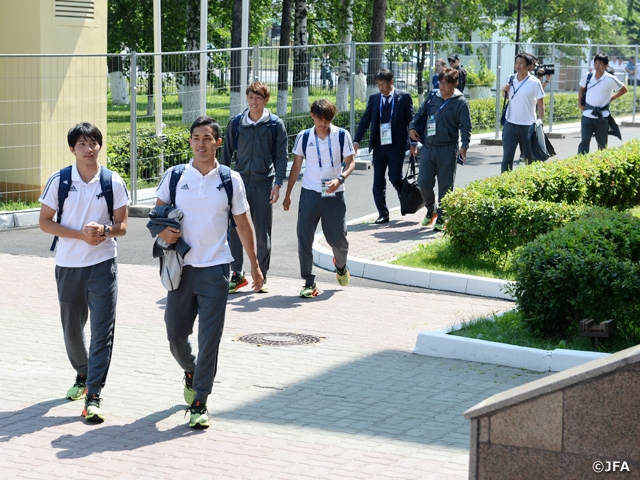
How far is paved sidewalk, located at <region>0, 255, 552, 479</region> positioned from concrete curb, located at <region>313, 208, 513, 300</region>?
0.82 ft

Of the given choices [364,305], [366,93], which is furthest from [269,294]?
[366,93]

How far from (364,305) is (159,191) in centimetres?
371

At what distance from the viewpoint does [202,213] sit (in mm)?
6215

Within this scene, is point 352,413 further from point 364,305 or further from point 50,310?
point 50,310

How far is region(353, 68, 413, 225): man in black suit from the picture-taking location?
1339cm

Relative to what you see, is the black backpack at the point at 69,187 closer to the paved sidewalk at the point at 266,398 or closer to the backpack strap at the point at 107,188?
the backpack strap at the point at 107,188

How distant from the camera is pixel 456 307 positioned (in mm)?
9594

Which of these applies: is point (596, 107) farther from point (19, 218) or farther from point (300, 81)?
point (19, 218)

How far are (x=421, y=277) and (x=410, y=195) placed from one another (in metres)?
2.92

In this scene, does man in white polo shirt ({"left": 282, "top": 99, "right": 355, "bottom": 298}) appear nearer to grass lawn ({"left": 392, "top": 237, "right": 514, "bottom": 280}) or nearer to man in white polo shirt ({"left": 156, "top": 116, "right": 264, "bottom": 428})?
grass lawn ({"left": 392, "top": 237, "right": 514, "bottom": 280})

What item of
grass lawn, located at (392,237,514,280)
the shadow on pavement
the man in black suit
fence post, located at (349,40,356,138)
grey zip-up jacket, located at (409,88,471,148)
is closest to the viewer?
the shadow on pavement

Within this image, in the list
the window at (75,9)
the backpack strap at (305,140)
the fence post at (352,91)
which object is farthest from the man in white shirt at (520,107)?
the window at (75,9)

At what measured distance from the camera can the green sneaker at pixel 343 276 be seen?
33.8 feet

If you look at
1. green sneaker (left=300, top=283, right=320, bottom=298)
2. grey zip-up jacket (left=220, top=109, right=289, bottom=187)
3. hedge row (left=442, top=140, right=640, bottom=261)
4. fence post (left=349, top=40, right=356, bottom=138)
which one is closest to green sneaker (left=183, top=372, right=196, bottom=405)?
green sneaker (left=300, top=283, right=320, bottom=298)
